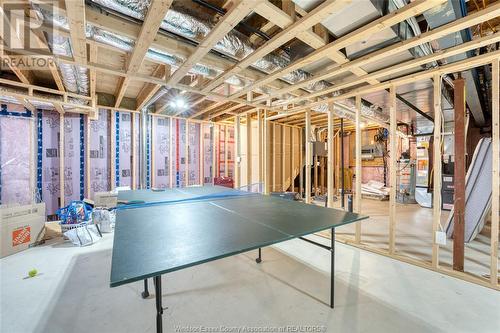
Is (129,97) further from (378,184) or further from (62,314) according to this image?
(378,184)

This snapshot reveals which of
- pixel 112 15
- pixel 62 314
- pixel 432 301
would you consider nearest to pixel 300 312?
pixel 432 301

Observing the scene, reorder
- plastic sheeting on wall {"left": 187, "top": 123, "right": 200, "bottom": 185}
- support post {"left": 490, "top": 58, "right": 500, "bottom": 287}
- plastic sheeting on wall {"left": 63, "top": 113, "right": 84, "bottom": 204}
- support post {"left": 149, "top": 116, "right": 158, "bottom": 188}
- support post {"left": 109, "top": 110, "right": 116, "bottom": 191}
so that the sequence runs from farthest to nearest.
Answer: plastic sheeting on wall {"left": 187, "top": 123, "right": 200, "bottom": 185} < support post {"left": 149, "top": 116, "right": 158, "bottom": 188} < support post {"left": 109, "top": 110, "right": 116, "bottom": 191} < plastic sheeting on wall {"left": 63, "top": 113, "right": 84, "bottom": 204} < support post {"left": 490, "top": 58, "right": 500, "bottom": 287}

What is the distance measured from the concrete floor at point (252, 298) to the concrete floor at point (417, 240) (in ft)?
1.71

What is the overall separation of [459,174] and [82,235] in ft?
17.1

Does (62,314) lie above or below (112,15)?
below

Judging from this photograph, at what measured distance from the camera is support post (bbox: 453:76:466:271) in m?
2.49

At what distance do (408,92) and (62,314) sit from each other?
5.08 m

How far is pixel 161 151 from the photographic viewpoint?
18.6 feet

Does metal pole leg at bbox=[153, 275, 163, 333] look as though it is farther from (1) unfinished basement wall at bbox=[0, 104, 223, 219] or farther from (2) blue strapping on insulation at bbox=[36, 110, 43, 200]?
(2) blue strapping on insulation at bbox=[36, 110, 43, 200]

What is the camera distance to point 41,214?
129 inches

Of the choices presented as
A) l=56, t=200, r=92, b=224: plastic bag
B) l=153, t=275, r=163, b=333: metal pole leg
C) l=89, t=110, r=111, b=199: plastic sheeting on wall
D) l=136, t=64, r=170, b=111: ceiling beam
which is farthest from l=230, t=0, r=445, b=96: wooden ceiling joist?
l=89, t=110, r=111, b=199: plastic sheeting on wall

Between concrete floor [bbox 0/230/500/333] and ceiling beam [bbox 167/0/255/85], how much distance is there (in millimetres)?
2375

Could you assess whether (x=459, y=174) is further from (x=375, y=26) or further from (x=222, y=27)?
(x=222, y=27)

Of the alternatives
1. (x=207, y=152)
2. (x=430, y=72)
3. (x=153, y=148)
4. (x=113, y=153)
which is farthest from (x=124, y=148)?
(x=430, y=72)
